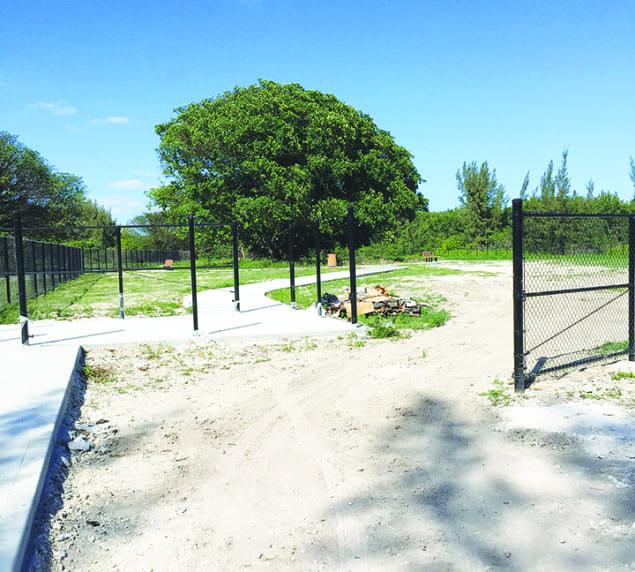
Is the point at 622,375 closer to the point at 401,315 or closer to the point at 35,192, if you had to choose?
→ the point at 401,315

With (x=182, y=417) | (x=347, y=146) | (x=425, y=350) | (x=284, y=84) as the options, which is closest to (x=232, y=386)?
(x=182, y=417)

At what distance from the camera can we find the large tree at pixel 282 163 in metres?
36.5

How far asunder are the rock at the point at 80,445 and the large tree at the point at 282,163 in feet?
104

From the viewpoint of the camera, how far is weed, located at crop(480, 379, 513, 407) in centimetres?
564

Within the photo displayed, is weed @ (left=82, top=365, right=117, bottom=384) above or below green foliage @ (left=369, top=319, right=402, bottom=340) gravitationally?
below

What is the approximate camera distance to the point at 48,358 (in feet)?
25.6

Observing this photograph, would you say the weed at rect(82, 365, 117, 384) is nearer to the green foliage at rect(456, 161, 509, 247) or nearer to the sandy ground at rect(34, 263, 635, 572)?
the sandy ground at rect(34, 263, 635, 572)

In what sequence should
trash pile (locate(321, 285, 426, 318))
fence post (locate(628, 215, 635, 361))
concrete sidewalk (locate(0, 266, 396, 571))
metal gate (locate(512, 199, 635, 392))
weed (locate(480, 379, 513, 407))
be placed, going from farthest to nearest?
1. trash pile (locate(321, 285, 426, 318))
2. fence post (locate(628, 215, 635, 361))
3. metal gate (locate(512, 199, 635, 392))
4. weed (locate(480, 379, 513, 407))
5. concrete sidewalk (locate(0, 266, 396, 571))

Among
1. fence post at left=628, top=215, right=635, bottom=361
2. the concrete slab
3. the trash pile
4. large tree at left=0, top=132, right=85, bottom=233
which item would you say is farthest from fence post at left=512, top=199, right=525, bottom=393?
large tree at left=0, top=132, right=85, bottom=233

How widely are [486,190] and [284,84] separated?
2251cm

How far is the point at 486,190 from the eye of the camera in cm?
5247

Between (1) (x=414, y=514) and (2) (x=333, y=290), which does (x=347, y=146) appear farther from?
(1) (x=414, y=514)

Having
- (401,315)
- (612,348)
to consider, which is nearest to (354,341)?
(401,315)

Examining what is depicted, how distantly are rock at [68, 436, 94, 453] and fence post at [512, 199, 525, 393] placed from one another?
4.31 metres
